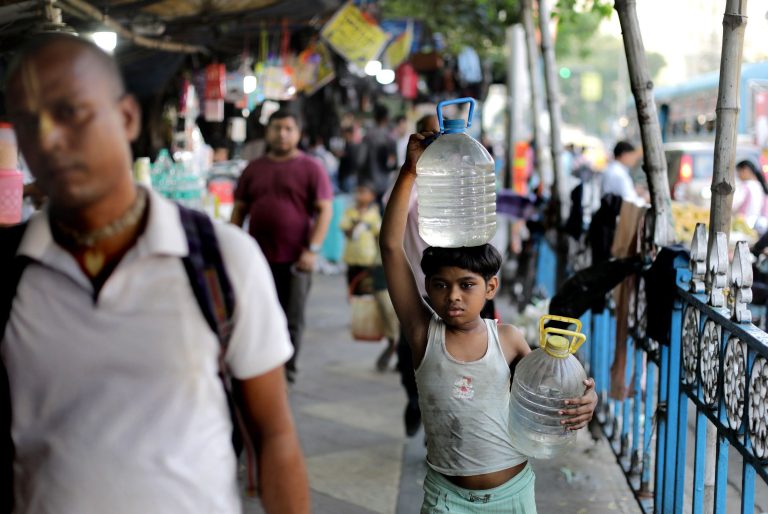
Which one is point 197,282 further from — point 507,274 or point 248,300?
point 507,274

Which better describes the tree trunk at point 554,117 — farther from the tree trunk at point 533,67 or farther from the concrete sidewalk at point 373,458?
the concrete sidewalk at point 373,458

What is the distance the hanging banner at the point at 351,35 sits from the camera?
995cm

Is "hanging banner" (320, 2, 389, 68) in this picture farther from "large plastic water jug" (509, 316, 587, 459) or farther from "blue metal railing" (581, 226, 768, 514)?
"large plastic water jug" (509, 316, 587, 459)

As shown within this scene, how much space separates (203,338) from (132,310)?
15 centimetres

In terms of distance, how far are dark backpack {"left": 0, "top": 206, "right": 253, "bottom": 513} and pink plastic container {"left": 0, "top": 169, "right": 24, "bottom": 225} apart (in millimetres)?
2250

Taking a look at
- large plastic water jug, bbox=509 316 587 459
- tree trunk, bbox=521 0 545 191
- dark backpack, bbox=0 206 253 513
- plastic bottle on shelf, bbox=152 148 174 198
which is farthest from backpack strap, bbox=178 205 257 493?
tree trunk, bbox=521 0 545 191

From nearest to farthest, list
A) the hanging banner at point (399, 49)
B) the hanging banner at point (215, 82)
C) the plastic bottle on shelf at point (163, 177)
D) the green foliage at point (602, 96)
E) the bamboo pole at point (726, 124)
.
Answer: the bamboo pole at point (726, 124)
the plastic bottle on shelf at point (163, 177)
the hanging banner at point (215, 82)
the hanging banner at point (399, 49)
the green foliage at point (602, 96)

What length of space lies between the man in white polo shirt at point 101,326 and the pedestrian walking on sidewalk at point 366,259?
5.31m

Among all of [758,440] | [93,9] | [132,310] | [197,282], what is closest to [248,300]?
[197,282]

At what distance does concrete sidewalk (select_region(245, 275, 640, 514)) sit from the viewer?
489 centimetres

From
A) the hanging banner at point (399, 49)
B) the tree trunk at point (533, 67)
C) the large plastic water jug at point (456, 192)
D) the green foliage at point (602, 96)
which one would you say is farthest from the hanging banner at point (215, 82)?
the green foliage at point (602, 96)

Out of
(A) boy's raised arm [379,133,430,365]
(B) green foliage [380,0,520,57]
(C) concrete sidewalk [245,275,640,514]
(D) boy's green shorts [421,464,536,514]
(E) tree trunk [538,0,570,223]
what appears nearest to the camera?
(D) boy's green shorts [421,464,536,514]

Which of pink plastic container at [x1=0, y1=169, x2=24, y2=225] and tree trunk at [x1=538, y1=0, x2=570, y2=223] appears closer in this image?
pink plastic container at [x1=0, y1=169, x2=24, y2=225]

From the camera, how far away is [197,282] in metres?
1.84
